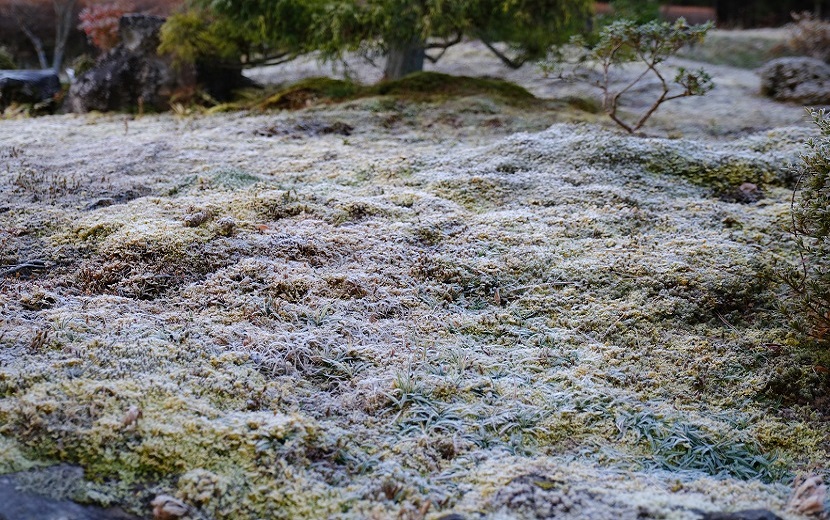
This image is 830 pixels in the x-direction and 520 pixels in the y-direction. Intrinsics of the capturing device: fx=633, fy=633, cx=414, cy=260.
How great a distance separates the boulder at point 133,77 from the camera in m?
9.34

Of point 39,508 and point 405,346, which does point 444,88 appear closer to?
point 405,346

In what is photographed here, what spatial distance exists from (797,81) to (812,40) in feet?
18.7

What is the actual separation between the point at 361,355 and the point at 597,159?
3776 mm

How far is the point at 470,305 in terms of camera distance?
3.85 metres

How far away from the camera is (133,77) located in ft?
30.9

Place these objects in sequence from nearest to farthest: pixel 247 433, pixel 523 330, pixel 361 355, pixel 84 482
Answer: pixel 84 482 → pixel 247 433 → pixel 361 355 → pixel 523 330

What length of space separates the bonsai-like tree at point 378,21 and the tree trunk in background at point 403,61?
20 centimetres

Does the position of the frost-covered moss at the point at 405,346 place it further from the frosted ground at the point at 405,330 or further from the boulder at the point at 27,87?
the boulder at the point at 27,87

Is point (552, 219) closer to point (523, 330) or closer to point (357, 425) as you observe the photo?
point (523, 330)

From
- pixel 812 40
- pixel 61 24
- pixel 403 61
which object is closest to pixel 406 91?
pixel 403 61

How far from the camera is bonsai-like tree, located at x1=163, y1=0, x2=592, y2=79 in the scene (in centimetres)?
851

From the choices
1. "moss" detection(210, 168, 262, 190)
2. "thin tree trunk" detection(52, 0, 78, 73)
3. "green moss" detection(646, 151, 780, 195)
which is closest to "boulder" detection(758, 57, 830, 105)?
"green moss" detection(646, 151, 780, 195)

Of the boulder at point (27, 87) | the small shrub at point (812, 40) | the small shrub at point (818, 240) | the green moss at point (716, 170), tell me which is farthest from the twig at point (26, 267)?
the small shrub at point (812, 40)

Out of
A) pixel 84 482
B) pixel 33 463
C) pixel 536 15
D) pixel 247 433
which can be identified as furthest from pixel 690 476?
pixel 536 15
